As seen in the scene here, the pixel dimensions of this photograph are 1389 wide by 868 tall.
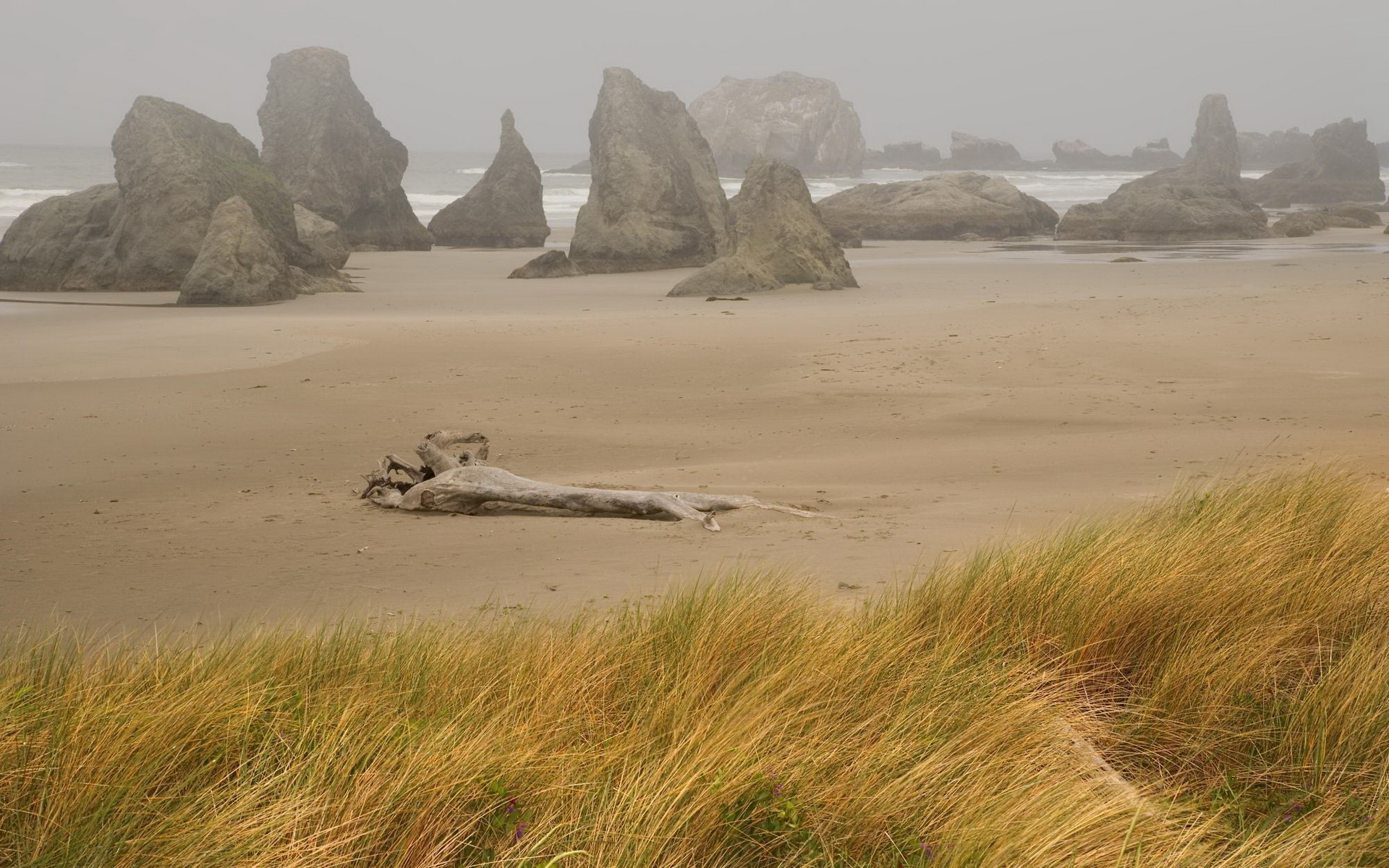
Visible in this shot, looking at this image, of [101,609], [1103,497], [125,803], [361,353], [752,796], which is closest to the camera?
[125,803]

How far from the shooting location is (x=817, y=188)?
84938 mm

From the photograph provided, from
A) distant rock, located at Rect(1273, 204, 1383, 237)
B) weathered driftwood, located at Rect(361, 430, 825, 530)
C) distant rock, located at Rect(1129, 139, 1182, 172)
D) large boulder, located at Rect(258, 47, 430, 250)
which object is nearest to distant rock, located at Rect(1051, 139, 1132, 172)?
distant rock, located at Rect(1129, 139, 1182, 172)

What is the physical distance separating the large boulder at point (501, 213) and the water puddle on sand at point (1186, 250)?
42.5 feet

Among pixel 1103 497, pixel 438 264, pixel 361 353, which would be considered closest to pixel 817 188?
pixel 438 264

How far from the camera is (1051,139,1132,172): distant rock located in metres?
138

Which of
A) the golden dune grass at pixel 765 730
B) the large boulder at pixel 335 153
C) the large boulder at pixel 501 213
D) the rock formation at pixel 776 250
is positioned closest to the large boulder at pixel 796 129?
the large boulder at pixel 501 213

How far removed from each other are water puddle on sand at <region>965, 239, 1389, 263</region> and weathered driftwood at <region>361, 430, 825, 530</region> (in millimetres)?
23712

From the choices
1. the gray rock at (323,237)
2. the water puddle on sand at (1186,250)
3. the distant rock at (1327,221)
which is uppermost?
the gray rock at (323,237)

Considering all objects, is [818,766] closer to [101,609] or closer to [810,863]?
[810,863]

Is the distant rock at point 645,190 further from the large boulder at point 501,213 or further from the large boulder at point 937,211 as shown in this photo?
the large boulder at point 937,211

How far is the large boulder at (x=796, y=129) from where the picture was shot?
129 metres

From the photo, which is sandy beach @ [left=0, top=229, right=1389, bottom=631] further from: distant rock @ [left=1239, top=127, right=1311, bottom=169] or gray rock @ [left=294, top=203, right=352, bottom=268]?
distant rock @ [left=1239, top=127, right=1311, bottom=169]

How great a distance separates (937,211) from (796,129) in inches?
3502

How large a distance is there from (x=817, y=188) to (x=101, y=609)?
270 ft
